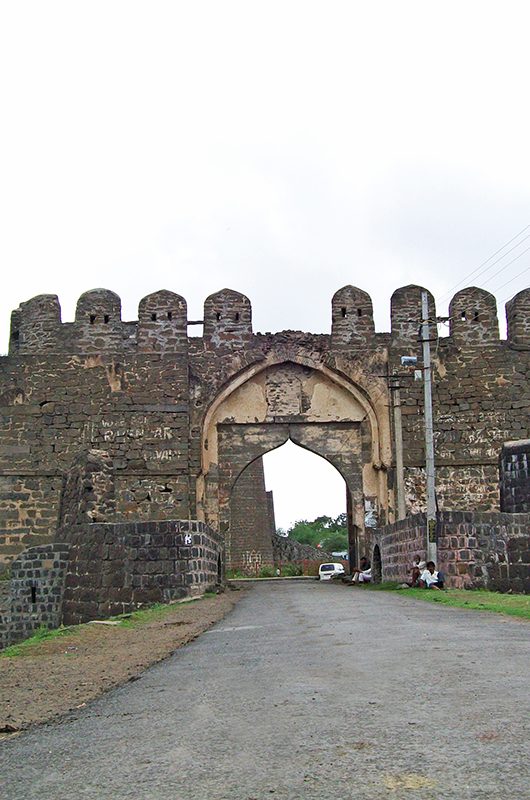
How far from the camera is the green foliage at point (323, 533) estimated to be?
6644 cm

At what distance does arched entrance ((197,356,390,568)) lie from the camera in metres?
19.3

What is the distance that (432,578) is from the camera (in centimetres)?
1233

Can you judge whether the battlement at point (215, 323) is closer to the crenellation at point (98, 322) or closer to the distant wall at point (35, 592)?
the crenellation at point (98, 322)

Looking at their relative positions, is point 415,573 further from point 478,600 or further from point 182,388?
point 182,388

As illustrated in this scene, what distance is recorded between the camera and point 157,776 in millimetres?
2734

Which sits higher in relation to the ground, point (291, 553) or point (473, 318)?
point (473, 318)

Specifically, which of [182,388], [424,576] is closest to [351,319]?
[182,388]

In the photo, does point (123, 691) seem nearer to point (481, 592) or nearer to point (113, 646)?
point (113, 646)

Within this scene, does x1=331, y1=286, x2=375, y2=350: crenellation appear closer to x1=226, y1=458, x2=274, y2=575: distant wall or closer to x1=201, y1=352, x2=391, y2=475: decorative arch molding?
x1=201, y1=352, x2=391, y2=475: decorative arch molding

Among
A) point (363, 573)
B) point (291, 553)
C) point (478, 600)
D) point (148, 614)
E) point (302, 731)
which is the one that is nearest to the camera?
point (302, 731)

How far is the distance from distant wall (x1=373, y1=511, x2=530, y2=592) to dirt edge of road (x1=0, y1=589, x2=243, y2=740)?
3.89 metres

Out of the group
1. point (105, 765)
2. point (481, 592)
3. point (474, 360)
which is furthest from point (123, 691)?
point (474, 360)

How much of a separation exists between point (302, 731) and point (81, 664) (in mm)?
3323

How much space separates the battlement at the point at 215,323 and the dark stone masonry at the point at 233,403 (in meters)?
0.03
